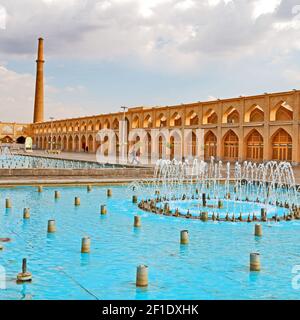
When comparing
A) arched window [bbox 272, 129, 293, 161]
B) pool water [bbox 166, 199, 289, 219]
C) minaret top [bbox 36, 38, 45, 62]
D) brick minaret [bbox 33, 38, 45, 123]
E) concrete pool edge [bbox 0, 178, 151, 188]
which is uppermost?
minaret top [bbox 36, 38, 45, 62]

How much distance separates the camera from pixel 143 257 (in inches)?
387

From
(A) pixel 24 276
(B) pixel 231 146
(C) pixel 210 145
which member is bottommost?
(A) pixel 24 276

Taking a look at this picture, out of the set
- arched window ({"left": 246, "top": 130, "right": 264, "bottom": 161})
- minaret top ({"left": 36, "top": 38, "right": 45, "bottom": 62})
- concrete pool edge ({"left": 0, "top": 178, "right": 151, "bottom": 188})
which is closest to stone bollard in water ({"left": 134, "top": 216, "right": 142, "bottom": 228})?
concrete pool edge ({"left": 0, "top": 178, "right": 151, "bottom": 188})

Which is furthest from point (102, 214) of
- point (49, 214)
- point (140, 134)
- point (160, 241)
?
point (140, 134)

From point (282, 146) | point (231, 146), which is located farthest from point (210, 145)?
point (282, 146)

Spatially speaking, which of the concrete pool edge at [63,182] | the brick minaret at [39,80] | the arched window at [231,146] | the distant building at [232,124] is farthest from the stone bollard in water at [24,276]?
the brick minaret at [39,80]

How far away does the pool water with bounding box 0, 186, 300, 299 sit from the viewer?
759cm

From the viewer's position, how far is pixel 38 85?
89.1m

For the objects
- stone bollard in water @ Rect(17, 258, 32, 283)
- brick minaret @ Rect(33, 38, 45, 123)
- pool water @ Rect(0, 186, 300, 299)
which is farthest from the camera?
brick minaret @ Rect(33, 38, 45, 123)

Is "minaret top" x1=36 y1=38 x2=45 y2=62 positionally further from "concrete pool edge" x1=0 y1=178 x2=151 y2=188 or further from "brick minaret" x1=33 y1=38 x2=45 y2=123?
"concrete pool edge" x1=0 y1=178 x2=151 y2=188

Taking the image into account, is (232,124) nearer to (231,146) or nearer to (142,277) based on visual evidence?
(231,146)

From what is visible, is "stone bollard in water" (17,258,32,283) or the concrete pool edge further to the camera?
the concrete pool edge

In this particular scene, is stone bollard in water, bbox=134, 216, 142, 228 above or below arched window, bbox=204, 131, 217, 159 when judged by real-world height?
below

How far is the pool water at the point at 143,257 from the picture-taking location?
24.9 feet
